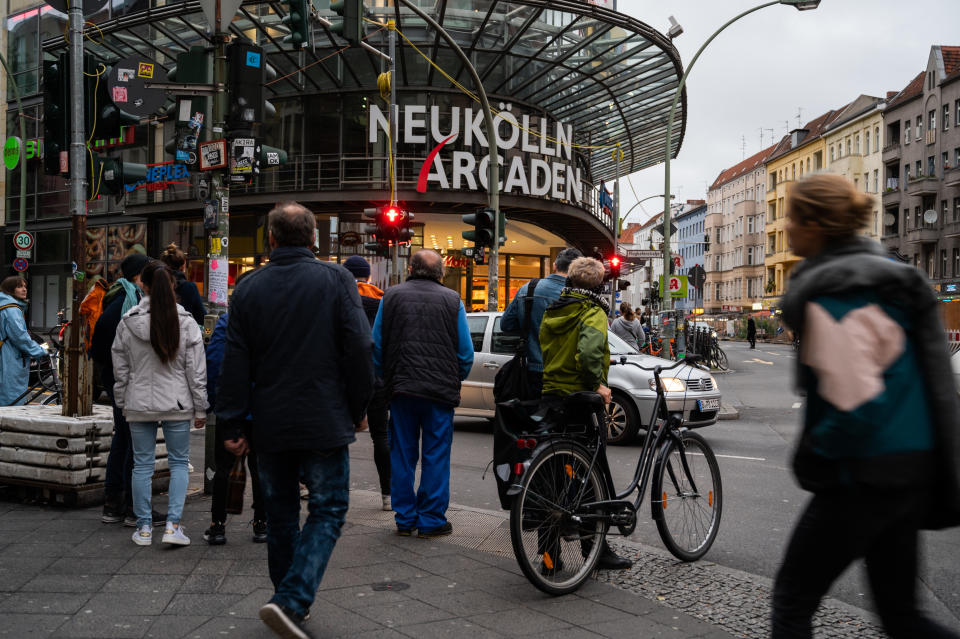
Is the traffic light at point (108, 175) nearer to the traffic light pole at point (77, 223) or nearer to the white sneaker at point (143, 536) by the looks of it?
the traffic light pole at point (77, 223)

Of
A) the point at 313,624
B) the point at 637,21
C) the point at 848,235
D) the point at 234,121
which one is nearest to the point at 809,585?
the point at 848,235

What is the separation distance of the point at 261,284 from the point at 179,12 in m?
24.5

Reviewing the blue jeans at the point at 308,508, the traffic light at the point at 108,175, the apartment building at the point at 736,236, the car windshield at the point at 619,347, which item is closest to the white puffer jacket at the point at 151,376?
the blue jeans at the point at 308,508

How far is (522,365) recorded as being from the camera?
6035 mm

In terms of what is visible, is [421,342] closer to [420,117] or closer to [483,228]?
[483,228]

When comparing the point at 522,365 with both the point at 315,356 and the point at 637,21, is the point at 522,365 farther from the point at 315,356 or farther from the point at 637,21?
the point at 637,21

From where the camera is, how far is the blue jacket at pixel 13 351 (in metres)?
9.81

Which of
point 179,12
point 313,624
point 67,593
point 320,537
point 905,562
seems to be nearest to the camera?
point 905,562

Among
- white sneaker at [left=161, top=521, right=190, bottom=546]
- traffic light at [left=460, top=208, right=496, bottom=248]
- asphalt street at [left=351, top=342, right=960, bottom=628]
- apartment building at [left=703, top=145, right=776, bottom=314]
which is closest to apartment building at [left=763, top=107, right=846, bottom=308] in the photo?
apartment building at [left=703, top=145, right=776, bottom=314]

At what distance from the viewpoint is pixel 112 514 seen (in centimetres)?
627

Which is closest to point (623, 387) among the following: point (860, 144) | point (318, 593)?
point (318, 593)

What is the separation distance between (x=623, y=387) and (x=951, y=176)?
5656 centimetres

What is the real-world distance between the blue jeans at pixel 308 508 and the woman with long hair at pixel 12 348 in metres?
6.77

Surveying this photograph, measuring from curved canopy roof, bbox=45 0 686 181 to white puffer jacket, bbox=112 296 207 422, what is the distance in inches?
807
